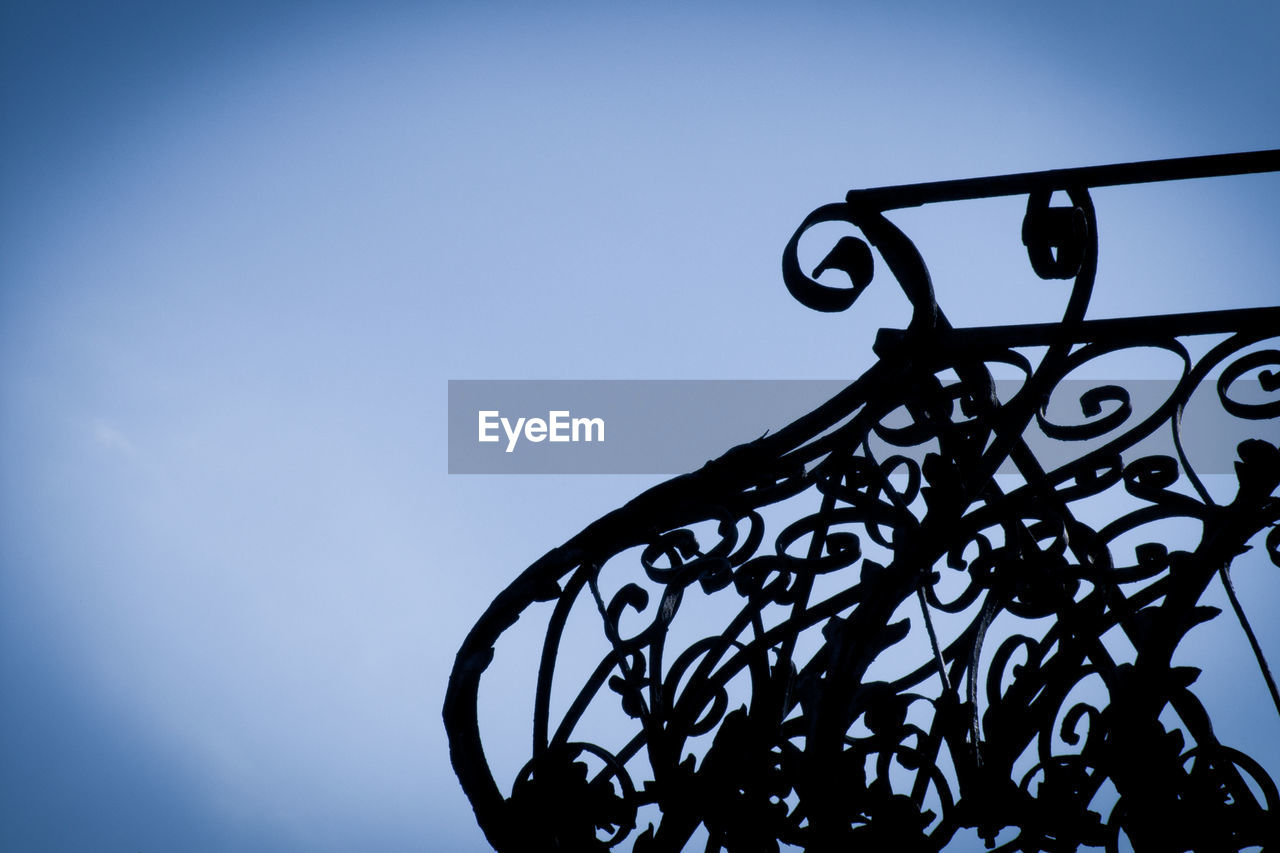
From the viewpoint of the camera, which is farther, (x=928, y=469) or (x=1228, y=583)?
(x=928, y=469)

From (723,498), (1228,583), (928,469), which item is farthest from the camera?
(723,498)

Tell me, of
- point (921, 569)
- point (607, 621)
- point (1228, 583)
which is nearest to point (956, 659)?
point (921, 569)

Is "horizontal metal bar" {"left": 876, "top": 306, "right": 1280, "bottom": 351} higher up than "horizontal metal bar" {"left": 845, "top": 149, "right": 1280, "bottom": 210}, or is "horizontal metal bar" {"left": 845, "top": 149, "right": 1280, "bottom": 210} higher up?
"horizontal metal bar" {"left": 845, "top": 149, "right": 1280, "bottom": 210}

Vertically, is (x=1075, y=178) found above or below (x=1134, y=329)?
above

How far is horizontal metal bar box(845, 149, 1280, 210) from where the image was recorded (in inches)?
60.7

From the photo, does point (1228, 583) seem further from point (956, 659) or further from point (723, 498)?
point (723, 498)

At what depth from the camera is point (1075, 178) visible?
1629 millimetres

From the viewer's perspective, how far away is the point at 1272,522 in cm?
165

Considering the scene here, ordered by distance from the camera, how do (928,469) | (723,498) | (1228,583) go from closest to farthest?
(1228,583) < (928,469) < (723,498)

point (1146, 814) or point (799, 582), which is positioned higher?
point (799, 582)

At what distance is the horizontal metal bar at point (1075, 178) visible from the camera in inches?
60.7

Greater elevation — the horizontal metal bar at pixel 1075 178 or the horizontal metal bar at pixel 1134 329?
the horizontal metal bar at pixel 1075 178

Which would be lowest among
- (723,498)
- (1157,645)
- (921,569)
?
(1157,645)

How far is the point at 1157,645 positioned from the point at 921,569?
384 millimetres
